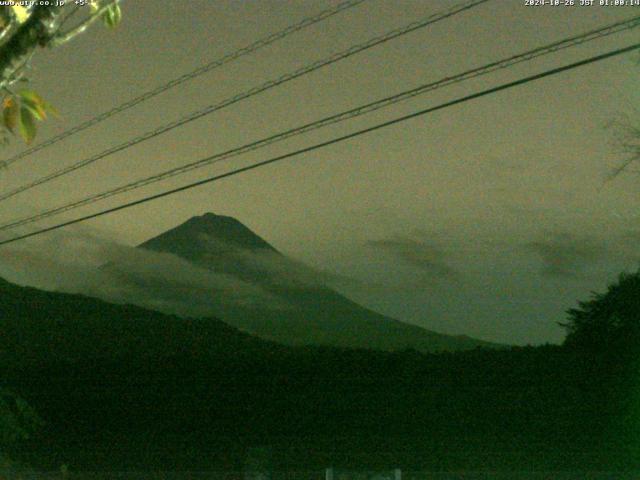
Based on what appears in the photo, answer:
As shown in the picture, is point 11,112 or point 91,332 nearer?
point 11,112

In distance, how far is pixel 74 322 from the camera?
2486 centimetres

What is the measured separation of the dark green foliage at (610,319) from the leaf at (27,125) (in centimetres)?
1443

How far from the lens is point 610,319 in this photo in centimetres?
1988

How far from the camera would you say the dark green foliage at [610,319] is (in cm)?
1739

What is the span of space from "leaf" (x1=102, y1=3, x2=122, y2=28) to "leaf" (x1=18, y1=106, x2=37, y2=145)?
755 mm

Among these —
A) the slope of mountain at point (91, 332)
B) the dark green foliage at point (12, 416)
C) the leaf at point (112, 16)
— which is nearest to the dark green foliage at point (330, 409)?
the slope of mountain at point (91, 332)

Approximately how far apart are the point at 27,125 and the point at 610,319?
18.0 metres

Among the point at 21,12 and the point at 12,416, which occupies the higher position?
the point at 21,12

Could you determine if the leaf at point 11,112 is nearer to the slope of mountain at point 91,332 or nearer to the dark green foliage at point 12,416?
the dark green foliage at point 12,416

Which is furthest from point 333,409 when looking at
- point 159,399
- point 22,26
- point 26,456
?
point 22,26

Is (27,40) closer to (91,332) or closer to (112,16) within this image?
(112,16)

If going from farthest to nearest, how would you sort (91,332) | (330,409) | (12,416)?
(91,332) → (330,409) → (12,416)

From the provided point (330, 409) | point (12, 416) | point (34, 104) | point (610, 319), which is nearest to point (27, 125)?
point (34, 104)

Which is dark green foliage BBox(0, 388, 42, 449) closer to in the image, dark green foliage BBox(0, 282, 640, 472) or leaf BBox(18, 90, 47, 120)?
dark green foliage BBox(0, 282, 640, 472)
